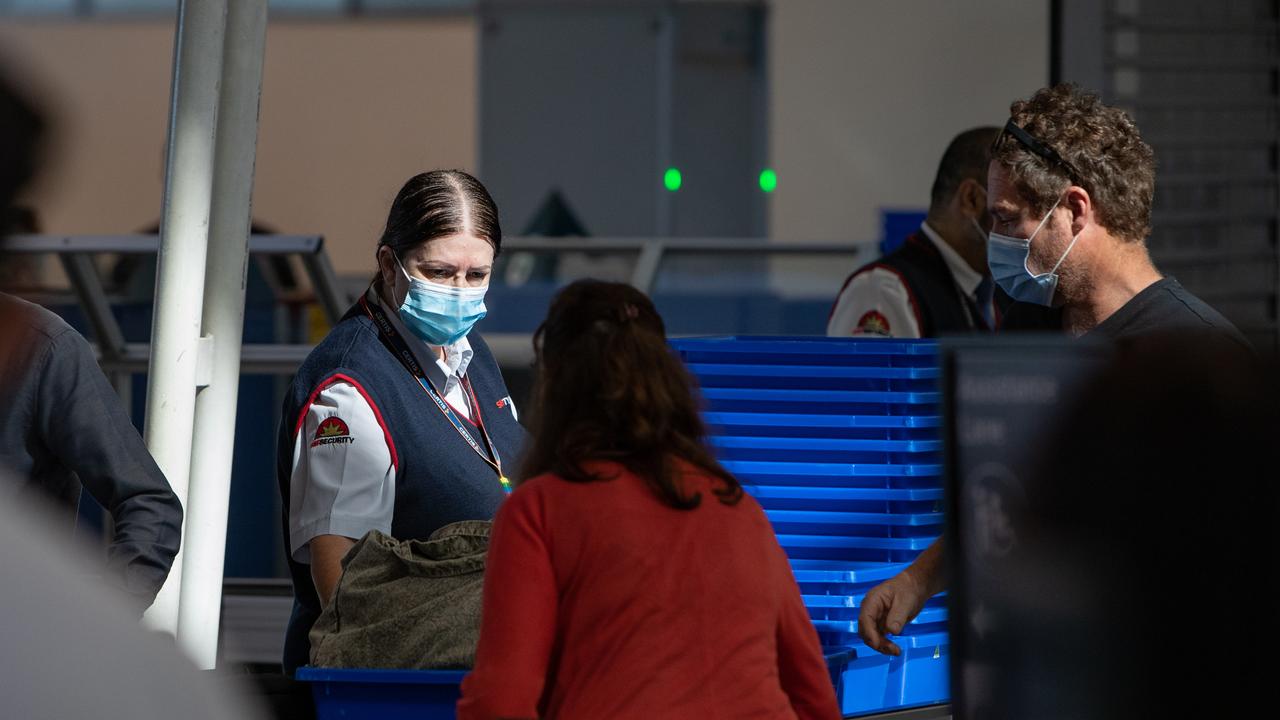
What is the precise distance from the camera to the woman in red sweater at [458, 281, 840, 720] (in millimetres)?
1530

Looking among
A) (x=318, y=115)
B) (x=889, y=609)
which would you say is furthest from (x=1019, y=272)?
(x=318, y=115)

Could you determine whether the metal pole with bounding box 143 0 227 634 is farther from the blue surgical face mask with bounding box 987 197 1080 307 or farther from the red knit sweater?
the blue surgical face mask with bounding box 987 197 1080 307

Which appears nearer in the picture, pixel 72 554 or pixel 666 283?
pixel 72 554

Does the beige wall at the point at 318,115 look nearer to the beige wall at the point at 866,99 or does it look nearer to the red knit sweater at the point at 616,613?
the beige wall at the point at 866,99

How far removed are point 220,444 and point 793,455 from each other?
3.57 feet

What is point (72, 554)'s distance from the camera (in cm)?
67

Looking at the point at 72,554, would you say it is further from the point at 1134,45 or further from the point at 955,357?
the point at 1134,45

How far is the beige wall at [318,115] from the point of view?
955 cm

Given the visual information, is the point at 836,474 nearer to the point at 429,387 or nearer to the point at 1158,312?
the point at 1158,312

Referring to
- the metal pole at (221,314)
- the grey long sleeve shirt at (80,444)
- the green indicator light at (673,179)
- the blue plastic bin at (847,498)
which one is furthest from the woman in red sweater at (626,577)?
the green indicator light at (673,179)

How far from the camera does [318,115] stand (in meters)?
9.71

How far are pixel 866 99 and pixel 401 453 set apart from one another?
770 cm

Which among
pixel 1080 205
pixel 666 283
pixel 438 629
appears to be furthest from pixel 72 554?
pixel 666 283

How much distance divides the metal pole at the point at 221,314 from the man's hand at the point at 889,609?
121cm
